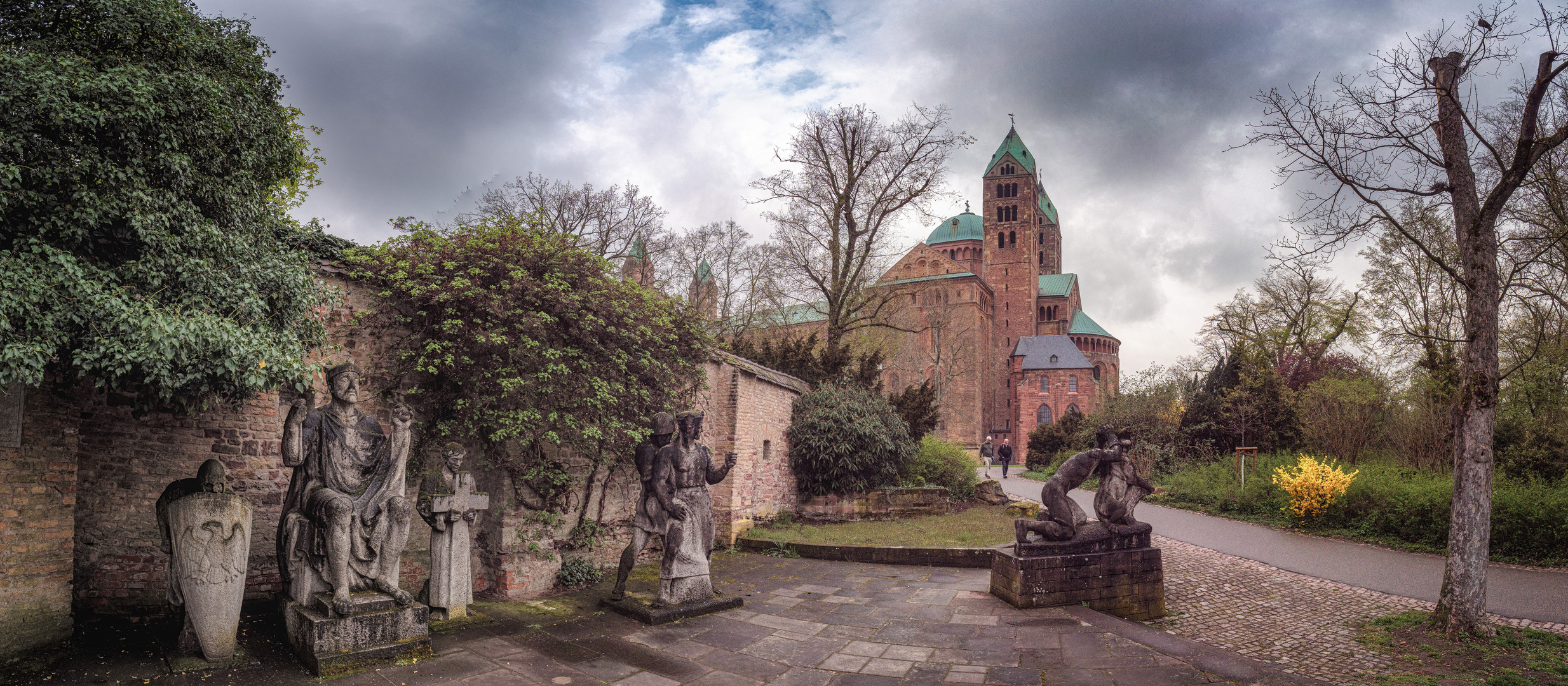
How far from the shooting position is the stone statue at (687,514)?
21.5ft

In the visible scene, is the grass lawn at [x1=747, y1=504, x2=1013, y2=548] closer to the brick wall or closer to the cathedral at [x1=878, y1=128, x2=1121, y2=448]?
the brick wall

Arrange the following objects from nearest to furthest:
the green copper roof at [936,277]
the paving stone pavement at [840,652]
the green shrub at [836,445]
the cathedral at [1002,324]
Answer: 1. the paving stone pavement at [840,652]
2. the green shrub at [836,445]
3. the cathedral at [1002,324]
4. the green copper roof at [936,277]

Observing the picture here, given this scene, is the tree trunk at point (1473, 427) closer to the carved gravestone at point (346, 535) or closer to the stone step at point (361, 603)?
the carved gravestone at point (346, 535)

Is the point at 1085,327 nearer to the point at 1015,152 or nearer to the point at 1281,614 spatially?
the point at 1015,152

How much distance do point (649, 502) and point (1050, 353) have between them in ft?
156

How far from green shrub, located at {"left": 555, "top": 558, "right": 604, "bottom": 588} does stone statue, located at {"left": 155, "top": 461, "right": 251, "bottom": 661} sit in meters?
3.48

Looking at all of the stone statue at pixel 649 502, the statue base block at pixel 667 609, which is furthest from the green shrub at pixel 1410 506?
the stone statue at pixel 649 502

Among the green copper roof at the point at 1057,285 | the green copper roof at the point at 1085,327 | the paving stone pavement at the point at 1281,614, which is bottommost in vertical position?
the paving stone pavement at the point at 1281,614

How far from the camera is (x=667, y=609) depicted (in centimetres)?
641

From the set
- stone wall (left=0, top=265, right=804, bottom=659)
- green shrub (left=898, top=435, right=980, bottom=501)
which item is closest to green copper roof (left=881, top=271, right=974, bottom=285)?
green shrub (left=898, top=435, right=980, bottom=501)

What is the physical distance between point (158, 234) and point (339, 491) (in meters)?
1.95

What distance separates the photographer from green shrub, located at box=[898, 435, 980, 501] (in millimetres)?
15633

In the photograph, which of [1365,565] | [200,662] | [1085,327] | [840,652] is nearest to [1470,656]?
[1365,565]

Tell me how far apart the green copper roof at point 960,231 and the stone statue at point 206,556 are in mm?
55593
